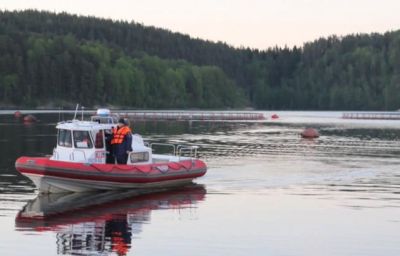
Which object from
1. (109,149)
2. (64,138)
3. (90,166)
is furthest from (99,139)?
(90,166)

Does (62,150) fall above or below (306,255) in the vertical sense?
above

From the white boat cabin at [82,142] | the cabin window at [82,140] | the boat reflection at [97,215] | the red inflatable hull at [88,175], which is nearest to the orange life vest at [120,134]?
the white boat cabin at [82,142]

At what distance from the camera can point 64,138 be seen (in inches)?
1432

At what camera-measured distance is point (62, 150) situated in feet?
119

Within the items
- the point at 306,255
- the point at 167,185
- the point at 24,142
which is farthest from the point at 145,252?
the point at 24,142

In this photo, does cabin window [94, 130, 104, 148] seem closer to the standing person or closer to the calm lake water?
the standing person

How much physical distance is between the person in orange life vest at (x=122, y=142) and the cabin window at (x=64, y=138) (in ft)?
6.35

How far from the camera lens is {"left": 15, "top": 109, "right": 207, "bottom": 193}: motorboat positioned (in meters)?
34.8

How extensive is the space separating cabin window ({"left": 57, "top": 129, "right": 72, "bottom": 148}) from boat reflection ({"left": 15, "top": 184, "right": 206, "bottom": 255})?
2.37m

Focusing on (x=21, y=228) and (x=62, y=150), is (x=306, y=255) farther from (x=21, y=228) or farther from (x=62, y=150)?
(x=62, y=150)

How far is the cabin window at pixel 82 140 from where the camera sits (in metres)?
36.2

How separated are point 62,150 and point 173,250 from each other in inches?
535

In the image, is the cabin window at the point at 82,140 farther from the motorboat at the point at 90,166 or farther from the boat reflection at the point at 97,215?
the boat reflection at the point at 97,215

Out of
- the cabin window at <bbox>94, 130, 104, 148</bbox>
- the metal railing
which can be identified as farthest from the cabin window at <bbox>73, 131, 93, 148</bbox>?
the metal railing
